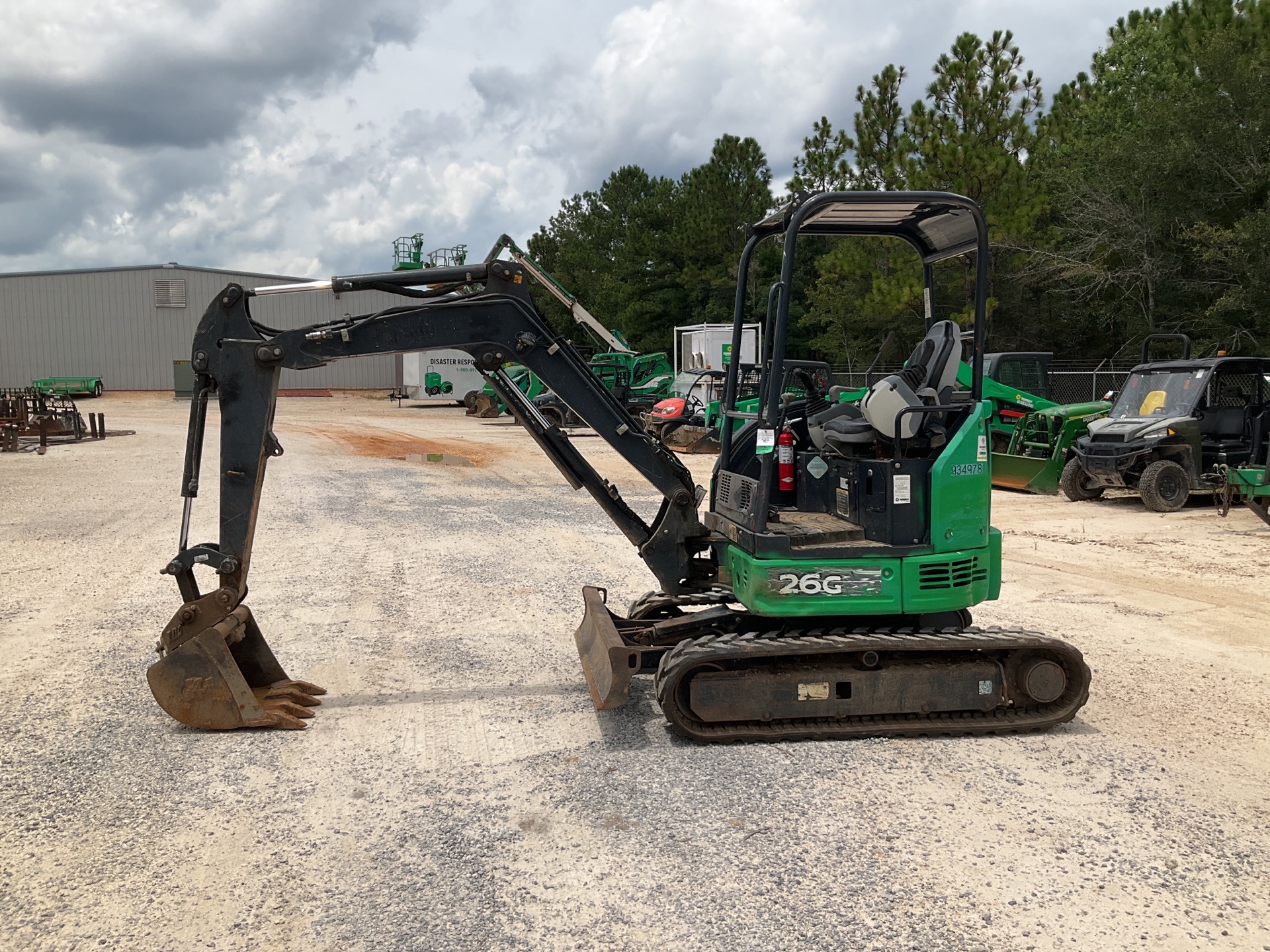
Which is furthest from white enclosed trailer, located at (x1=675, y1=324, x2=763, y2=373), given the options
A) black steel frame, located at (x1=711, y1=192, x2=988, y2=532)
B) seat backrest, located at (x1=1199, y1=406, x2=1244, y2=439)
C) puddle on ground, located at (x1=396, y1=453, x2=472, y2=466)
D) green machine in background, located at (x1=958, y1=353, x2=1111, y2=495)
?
black steel frame, located at (x1=711, y1=192, x2=988, y2=532)

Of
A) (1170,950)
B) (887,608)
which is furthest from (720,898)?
(887,608)

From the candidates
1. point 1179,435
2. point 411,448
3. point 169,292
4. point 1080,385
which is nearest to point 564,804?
point 1179,435

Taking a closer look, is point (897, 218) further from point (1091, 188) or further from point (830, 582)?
point (1091, 188)

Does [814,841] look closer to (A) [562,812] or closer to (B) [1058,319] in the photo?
(A) [562,812]

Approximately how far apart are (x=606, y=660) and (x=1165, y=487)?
10894mm

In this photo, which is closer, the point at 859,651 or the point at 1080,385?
the point at 859,651

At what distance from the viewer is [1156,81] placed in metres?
32.5

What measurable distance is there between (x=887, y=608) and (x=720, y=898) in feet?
7.15

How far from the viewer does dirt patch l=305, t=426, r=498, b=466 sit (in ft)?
69.7

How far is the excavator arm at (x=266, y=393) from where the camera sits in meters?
5.60

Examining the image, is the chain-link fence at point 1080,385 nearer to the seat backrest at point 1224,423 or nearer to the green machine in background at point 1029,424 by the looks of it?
the green machine in background at point 1029,424

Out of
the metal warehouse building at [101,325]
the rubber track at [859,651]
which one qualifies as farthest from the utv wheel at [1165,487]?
the metal warehouse building at [101,325]

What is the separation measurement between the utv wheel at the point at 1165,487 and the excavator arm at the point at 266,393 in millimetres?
10156

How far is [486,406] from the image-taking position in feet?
121
